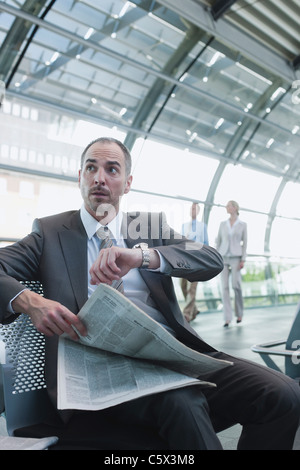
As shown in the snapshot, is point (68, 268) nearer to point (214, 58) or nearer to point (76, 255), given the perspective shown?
point (76, 255)

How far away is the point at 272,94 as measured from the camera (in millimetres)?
9734

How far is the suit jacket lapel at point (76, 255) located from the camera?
1208mm

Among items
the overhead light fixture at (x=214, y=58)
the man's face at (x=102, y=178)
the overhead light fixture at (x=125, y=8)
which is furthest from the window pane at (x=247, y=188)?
the man's face at (x=102, y=178)

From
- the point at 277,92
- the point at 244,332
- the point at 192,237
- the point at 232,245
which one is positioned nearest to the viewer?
the point at 244,332

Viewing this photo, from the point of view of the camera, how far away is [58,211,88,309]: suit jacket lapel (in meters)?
1.21

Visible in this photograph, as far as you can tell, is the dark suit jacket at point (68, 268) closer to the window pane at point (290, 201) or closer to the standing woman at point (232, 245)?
the standing woman at point (232, 245)

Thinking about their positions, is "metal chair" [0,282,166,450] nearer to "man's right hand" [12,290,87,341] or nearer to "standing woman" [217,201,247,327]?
"man's right hand" [12,290,87,341]

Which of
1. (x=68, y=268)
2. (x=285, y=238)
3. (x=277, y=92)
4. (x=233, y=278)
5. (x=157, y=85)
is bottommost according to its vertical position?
(x=233, y=278)

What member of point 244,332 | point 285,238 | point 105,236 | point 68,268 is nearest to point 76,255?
point 68,268

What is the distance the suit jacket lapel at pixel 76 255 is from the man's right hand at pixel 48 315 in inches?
6.4

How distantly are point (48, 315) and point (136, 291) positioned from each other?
1.36 feet

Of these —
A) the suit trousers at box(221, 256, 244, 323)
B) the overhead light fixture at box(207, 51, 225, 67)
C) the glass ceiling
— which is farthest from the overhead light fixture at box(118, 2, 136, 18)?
the suit trousers at box(221, 256, 244, 323)

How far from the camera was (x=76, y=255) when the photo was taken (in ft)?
4.19
